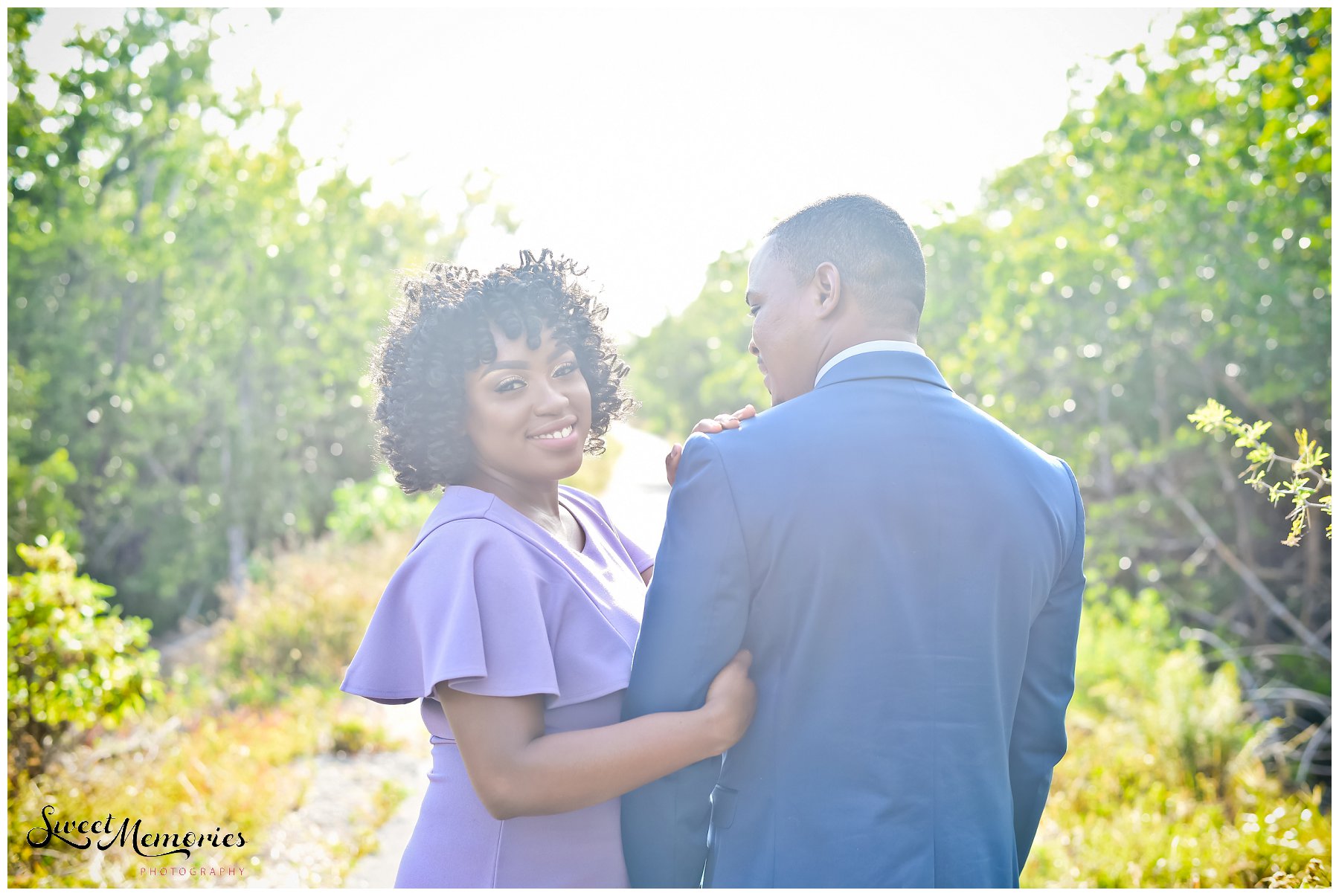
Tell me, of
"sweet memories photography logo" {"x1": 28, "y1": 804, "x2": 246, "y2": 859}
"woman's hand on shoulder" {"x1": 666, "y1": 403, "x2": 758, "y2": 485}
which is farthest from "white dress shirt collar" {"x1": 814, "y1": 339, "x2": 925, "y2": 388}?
"sweet memories photography logo" {"x1": 28, "y1": 804, "x2": 246, "y2": 859}

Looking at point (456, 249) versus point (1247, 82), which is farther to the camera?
point (456, 249)

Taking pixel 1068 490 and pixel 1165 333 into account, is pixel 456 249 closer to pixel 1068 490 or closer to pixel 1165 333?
pixel 1165 333

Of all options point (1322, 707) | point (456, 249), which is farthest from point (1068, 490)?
point (456, 249)

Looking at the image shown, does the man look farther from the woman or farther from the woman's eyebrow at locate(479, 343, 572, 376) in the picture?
the woman's eyebrow at locate(479, 343, 572, 376)

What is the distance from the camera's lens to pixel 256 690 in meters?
9.05

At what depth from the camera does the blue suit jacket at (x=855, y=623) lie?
1.89 m

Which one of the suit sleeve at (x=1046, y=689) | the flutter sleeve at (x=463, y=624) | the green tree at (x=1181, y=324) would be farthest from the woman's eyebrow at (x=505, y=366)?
the green tree at (x=1181, y=324)

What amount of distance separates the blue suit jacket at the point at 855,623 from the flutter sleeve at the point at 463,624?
24 cm

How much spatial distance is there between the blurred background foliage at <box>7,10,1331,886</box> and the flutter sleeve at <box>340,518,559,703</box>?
362cm

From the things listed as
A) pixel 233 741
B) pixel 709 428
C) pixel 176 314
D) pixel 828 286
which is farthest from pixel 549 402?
pixel 176 314

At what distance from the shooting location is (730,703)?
1921 millimetres

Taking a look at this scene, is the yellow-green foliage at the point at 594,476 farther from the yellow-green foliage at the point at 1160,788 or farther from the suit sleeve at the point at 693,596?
the suit sleeve at the point at 693,596

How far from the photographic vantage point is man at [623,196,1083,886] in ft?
6.22

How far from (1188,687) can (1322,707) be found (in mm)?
2023
